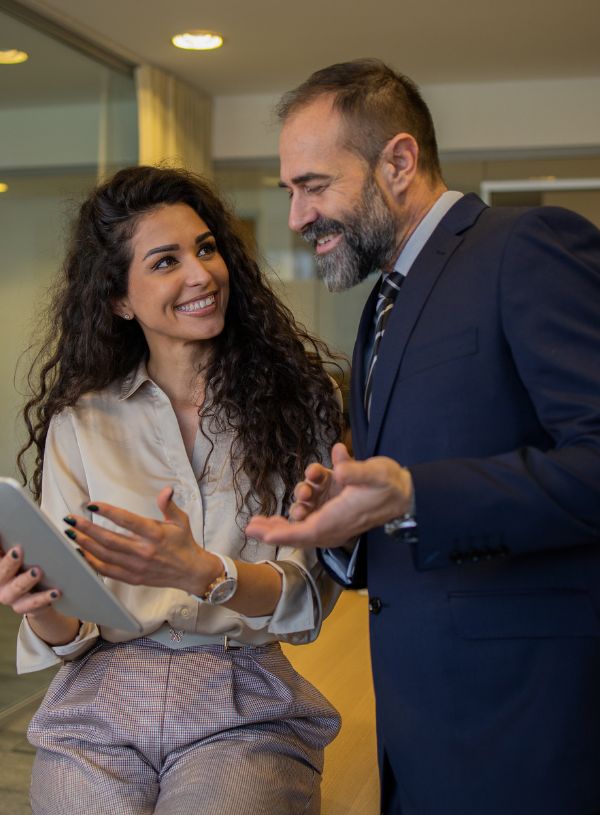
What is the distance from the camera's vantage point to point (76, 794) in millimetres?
1702

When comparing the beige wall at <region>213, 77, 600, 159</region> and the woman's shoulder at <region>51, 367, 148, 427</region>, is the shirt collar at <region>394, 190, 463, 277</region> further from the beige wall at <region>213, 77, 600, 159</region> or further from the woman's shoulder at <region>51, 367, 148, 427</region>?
the beige wall at <region>213, 77, 600, 159</region>

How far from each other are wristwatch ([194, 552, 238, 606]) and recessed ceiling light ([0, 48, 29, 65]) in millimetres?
2937

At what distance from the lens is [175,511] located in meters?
1.47

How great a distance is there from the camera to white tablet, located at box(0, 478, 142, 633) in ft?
4.36

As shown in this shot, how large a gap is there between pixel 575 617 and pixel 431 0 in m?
3.44

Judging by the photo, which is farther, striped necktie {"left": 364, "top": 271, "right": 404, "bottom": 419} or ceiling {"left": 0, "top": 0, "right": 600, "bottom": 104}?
ceiling {"left": 0, "top": 0, "right": 600, "bottom": 104}

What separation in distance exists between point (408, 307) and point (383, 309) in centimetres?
16

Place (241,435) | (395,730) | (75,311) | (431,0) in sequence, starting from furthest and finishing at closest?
1. (431,0)
2. (75,311)
3. (241,435)
4. (395,730)

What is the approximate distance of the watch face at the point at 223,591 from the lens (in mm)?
1600

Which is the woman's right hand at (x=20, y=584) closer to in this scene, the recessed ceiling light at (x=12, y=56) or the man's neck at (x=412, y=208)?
the man's neck at (x=412, y=208)

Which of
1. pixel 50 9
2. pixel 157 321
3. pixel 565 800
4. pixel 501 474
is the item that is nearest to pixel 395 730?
pixel 565 800

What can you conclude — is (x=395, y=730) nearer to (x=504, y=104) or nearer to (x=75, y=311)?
Answer: (x=75, y=311)

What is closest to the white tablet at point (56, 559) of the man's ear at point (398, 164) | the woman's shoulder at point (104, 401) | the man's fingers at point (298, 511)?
the man's fingers at point (298, 511)

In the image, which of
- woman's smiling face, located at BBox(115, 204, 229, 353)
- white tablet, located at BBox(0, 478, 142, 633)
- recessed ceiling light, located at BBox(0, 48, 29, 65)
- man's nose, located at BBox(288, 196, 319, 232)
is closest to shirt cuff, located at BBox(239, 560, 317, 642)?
white tablet, located at BBox(0, 478, 142, 633)
